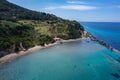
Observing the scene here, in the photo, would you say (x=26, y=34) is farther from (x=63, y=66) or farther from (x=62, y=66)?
(x=63, y=66)

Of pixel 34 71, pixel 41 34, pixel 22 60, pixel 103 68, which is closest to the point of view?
pixel 34 71

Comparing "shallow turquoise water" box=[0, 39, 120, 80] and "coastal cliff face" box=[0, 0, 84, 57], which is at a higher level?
"coastal cliff face" box=[0, 0, 84, 57]

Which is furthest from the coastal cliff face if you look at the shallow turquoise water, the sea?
the shallow turquoise water

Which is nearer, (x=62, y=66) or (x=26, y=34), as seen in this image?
(x=62, y=66)

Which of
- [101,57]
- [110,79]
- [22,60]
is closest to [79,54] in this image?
[101,57]

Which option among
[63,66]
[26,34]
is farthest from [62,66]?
[26,34]

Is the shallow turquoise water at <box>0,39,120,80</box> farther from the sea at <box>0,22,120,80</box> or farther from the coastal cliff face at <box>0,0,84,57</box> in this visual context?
the coastal cliff face at <box>0,0,84,57</box>

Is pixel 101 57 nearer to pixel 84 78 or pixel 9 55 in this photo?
pixel 84 78

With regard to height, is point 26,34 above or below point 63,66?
above
